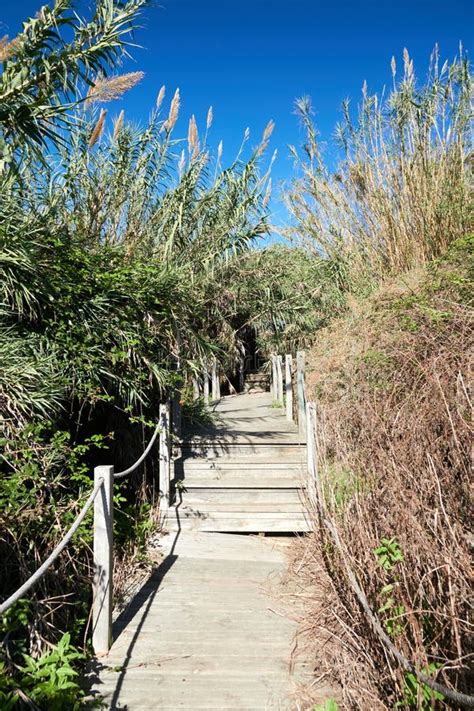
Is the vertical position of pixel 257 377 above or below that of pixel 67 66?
below

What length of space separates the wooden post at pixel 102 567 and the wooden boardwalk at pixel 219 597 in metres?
0.11

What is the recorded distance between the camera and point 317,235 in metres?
10.2

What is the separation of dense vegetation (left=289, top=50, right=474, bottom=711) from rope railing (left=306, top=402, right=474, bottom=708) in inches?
1.8

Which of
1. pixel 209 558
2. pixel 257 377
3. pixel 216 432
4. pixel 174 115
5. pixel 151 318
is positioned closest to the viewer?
pixel 209 558

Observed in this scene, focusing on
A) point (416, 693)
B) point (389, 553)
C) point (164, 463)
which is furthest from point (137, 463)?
point (416, 693)

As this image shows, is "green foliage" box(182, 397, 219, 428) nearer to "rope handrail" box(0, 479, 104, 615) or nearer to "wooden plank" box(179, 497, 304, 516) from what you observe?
"wooden plank" box(179, 497, 304, 516)

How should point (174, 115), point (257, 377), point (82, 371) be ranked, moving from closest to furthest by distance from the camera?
point (82, 371) → point (174, 115) → point (257, 377)

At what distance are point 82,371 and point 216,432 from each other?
2525 mm

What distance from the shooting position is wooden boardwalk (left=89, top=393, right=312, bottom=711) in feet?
8.18

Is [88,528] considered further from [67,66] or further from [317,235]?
[317,235]

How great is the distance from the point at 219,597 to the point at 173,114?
612 cm

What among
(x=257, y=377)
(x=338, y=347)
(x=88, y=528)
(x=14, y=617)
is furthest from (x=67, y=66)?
(x=257, y=377)

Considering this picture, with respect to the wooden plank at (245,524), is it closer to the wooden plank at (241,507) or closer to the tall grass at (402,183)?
the wooden plank at (241,507)

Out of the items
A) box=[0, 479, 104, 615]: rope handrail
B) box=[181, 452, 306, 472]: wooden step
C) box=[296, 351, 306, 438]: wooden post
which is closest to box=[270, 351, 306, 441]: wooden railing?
box=[296, 351, 306, 438]: wooden post
